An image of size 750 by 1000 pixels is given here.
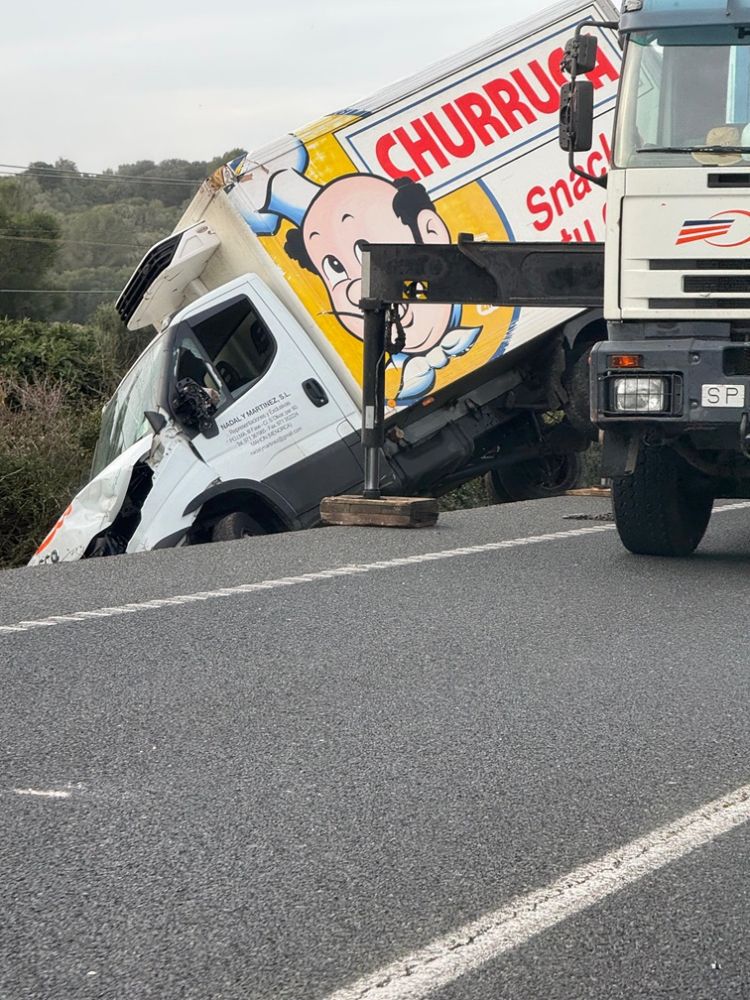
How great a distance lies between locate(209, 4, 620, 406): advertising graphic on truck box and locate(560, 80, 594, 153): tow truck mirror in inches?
143

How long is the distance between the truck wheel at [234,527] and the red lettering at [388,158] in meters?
3.01

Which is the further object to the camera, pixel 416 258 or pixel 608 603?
pixel 416 258

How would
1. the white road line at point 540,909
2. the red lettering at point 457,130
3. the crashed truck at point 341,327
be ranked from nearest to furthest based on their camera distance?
the white road line at point 540,909 < the crashed truck at point 341,327 < the red lettering at point 457,130

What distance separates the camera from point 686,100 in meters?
8.55

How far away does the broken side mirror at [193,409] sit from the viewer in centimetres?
1198

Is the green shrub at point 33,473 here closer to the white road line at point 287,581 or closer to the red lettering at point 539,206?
the red lettering at point 539,206

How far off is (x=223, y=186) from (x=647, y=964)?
404 inches

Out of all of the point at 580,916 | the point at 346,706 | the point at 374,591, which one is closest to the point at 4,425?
the point at 374,591

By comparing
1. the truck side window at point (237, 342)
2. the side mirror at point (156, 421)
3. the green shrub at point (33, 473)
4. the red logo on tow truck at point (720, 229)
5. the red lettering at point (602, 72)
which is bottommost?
the green shrub at point (33, 473)

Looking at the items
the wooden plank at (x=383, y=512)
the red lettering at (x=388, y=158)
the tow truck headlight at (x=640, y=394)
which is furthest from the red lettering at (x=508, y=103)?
the tow truck headlight at (x=640, y=394)

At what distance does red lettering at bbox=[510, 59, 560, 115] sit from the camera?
13623 mm

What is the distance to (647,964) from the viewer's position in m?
3.25

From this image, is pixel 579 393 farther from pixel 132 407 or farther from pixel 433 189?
pixel 132 407

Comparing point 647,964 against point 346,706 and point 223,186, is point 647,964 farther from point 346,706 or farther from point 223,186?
point 223,186
